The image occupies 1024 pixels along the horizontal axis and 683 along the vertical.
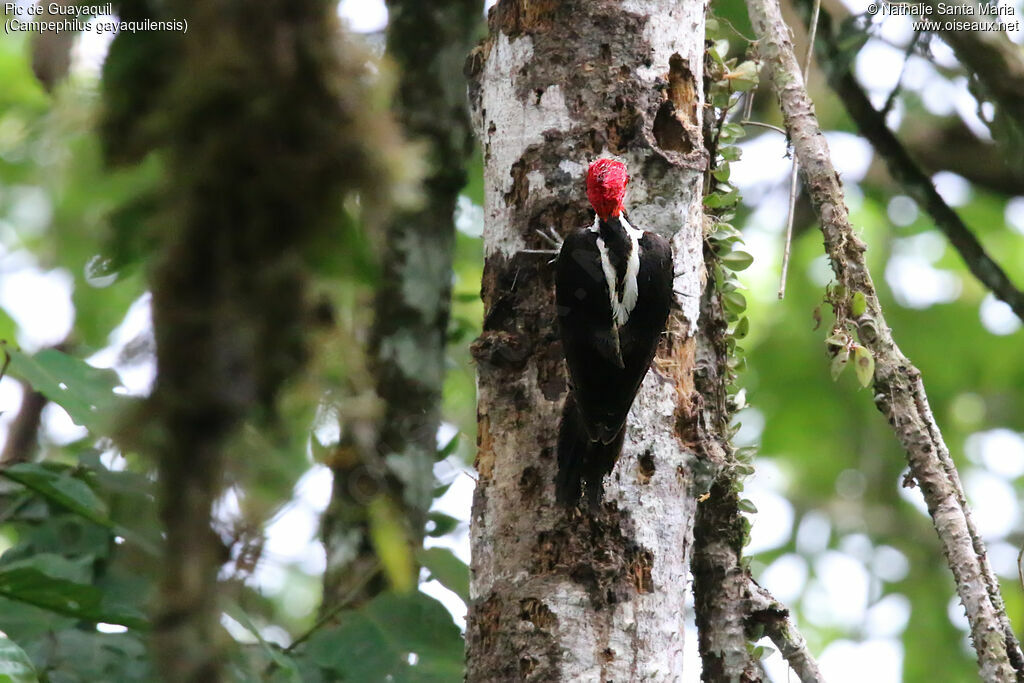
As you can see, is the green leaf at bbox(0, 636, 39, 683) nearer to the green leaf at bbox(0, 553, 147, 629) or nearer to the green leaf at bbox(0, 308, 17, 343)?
the green leaf at bbox(0, 553, 147, 629)

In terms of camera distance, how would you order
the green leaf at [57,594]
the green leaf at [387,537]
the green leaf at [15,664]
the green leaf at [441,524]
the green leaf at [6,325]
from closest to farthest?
the green leaf at [387,537] < the green leaf at [15,664] < the green leaf at [57,594] < the green leaf at [441,524] < the green leaf at [6,325]

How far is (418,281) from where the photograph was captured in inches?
153

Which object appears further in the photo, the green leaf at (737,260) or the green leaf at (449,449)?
the green leaf at (449,449)

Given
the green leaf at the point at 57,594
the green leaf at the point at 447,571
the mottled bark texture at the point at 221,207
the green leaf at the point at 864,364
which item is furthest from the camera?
the green leaf at the point at 447,571

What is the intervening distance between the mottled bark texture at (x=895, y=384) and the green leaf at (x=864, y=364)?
1.8 inches

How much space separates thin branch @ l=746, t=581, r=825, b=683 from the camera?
243 centimetres

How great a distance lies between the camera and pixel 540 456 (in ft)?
7.72

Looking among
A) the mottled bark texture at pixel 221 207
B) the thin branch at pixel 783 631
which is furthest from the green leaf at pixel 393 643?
the mottled bark texture at pixel 221 207

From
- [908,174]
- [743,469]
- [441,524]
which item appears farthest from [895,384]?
[441,524]

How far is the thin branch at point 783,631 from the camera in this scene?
7.97ft

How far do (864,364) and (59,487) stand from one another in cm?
185

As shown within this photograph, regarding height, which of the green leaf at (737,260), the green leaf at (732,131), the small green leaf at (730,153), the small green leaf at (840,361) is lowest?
the small green leaf at (840,361)

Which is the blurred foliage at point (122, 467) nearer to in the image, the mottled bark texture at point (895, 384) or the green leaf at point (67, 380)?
the green leaf at point (67, 380)

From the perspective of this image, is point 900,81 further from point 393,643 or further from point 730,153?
point 393,643
